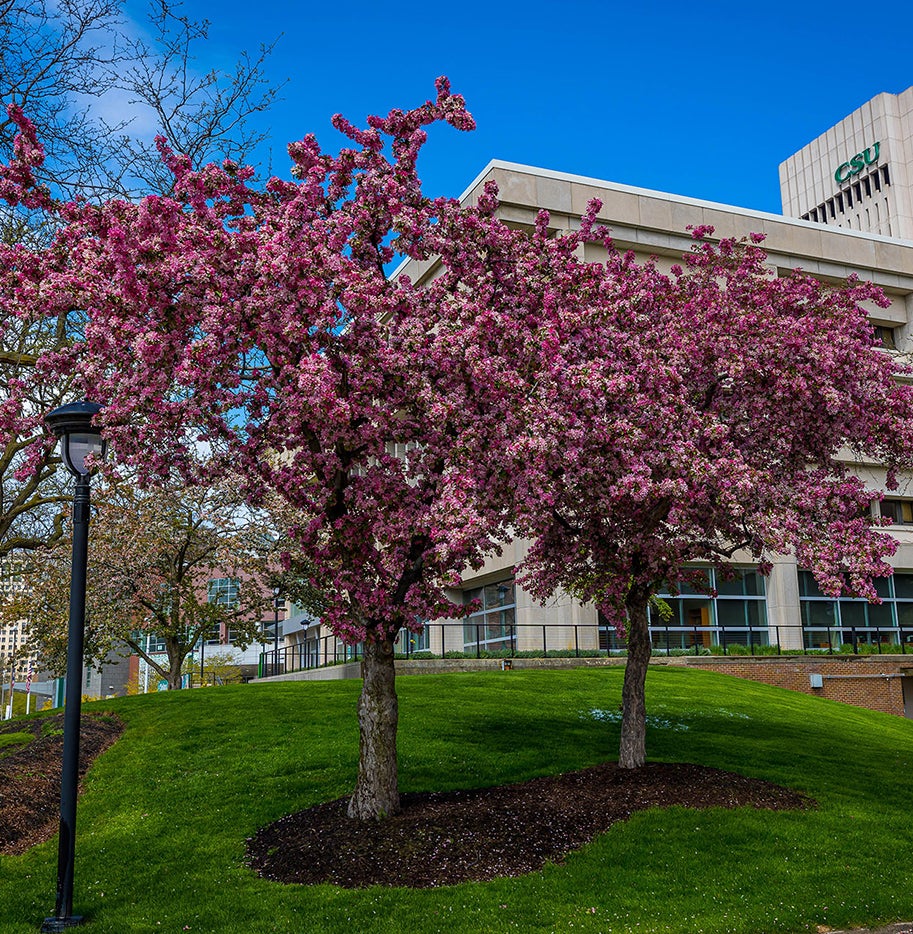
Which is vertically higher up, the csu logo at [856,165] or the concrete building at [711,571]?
the csu logo at [856,165]

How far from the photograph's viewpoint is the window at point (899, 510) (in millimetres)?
46375

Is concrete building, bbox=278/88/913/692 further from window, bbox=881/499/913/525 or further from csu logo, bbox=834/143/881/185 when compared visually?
csu logo, bbox=834/143/881/185

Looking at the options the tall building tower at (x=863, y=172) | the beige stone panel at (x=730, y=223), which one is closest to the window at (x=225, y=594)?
the beige stone panel at (x=730, y=223)

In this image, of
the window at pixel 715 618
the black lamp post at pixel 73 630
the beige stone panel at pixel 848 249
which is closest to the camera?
the black lamp post at pixel 73 630

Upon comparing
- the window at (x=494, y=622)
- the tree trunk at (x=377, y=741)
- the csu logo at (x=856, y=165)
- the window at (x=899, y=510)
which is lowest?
the tree trunk at (x=377, y=741)

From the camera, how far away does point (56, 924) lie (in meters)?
8.74

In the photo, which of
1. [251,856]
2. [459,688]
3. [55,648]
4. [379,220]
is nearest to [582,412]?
[379,220]

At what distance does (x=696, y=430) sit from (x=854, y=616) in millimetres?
35287

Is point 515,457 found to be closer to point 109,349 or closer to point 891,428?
point 109,349

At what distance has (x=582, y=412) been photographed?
10648mm

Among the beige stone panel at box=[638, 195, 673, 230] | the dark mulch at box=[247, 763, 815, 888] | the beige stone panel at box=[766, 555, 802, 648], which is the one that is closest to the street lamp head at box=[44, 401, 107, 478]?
the dark mulch at box=[247, 763, 815, 888]

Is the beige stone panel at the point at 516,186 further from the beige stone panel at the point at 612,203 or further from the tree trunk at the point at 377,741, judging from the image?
the tree trunk at the point at 377,741

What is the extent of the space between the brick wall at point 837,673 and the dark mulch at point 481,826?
19.0 m

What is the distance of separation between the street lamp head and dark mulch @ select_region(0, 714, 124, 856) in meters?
5.60
